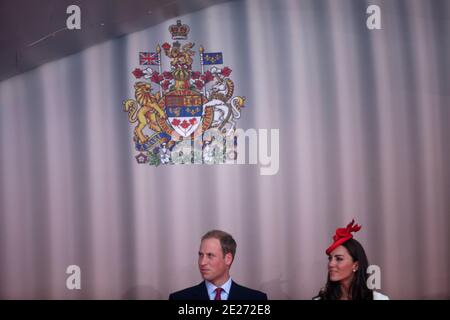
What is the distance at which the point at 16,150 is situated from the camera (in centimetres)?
A: 404

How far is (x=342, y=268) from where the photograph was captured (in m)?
3.72

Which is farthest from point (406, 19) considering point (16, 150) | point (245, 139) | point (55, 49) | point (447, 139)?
point (16, 150)

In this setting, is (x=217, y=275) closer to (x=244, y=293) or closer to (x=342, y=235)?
(x=244, y=293)

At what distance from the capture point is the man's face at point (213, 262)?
12.9 feet

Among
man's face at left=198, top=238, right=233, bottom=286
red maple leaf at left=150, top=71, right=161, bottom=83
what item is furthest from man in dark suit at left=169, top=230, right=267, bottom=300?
red maple leaf at left=150, top=71, right=161, bottom=83

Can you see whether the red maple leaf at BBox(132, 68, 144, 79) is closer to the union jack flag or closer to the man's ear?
the union jack flag

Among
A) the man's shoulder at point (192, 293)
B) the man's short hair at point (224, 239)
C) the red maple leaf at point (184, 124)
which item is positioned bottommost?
the man's shoulder at point (192, 293)

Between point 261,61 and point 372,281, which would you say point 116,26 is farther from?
point 372,281

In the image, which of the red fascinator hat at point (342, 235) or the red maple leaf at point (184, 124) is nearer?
the red fascinator hat at point (342, 235)

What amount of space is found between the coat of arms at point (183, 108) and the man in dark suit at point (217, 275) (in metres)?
0.49

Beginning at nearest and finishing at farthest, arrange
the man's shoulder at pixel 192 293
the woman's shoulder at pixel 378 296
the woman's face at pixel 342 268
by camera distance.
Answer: the woman's face at pixel 342 268
the woman's shoulder at pixel 378 296
the man's shoulder at pixel 192 293

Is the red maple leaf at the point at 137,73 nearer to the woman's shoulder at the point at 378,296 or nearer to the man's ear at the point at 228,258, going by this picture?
the man's ear at the point at 228,258

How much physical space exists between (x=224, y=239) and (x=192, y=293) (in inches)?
14.7

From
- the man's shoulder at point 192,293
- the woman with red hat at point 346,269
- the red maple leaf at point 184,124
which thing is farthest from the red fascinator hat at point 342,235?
the red maple leaf at point 184,124
